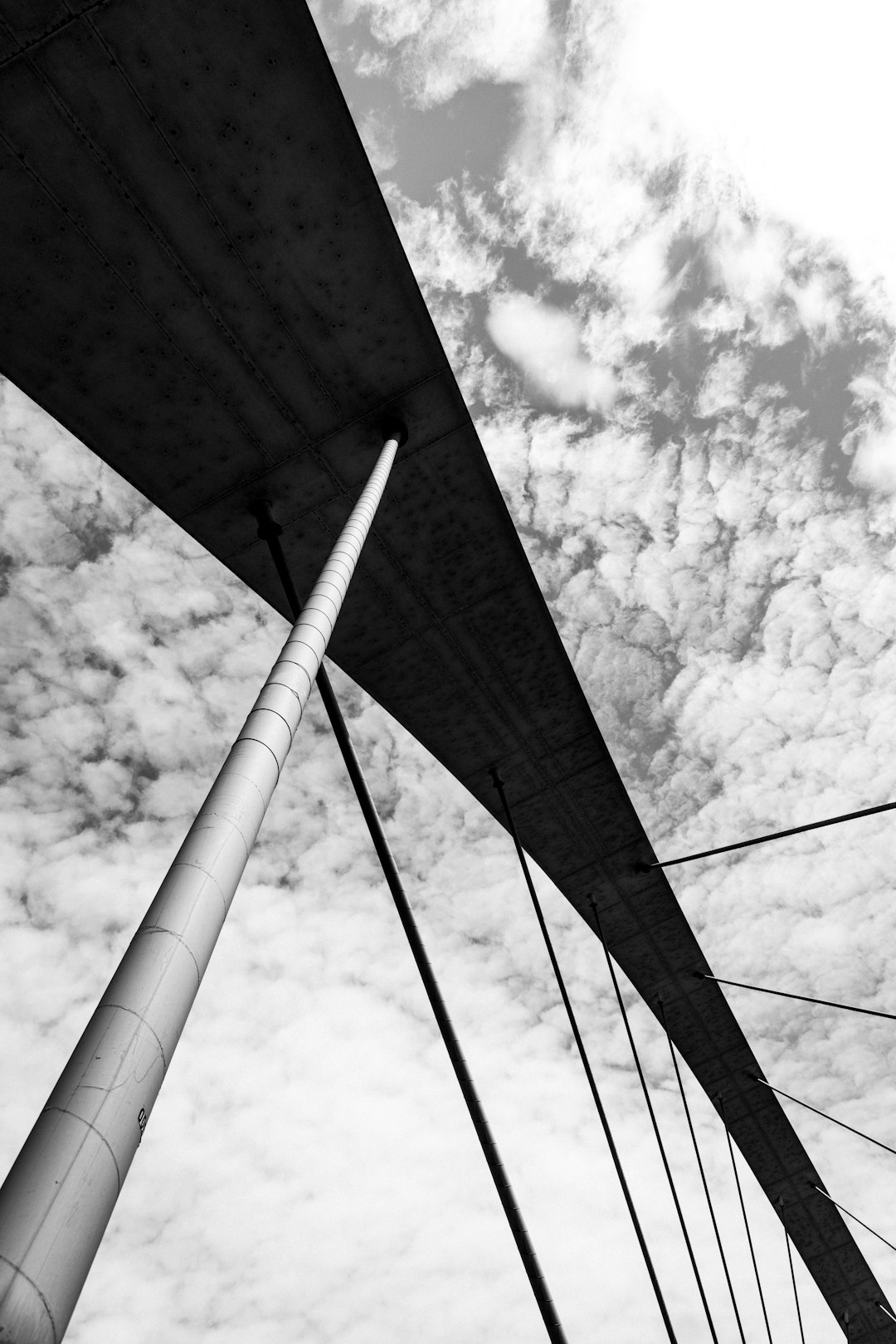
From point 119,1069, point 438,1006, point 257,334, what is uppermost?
point 257,334

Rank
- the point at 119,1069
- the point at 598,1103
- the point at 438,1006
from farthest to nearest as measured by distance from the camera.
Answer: the point at 598,1103 < the point at 438,1006 < the point at 119,1069

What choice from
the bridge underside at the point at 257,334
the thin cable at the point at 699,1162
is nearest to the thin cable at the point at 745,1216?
the thin cable at the point at 699,1162

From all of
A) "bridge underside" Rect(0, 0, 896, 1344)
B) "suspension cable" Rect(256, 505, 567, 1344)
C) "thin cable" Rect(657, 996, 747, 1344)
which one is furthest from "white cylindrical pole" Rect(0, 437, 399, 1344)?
"thin cable" Rect(657, 996, 747, 1344)

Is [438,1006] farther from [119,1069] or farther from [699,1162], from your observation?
[699,1162]

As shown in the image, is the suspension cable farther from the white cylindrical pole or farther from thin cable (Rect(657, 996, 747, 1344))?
thin cable (Rect(657, 996, 747, 1344))

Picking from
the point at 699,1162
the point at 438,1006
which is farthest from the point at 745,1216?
the point at 438,1006

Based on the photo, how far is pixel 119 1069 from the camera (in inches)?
137

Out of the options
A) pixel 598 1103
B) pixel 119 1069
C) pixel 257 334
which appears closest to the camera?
pixel 119 1069

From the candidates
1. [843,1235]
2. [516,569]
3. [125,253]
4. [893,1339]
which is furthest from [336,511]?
[893,1339]

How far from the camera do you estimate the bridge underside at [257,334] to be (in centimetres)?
819

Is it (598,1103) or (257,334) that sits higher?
(257,334)

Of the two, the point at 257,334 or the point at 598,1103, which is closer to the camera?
the point at 257,334

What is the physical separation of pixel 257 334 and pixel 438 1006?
28.5 feet

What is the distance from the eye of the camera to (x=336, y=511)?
1229 cm
